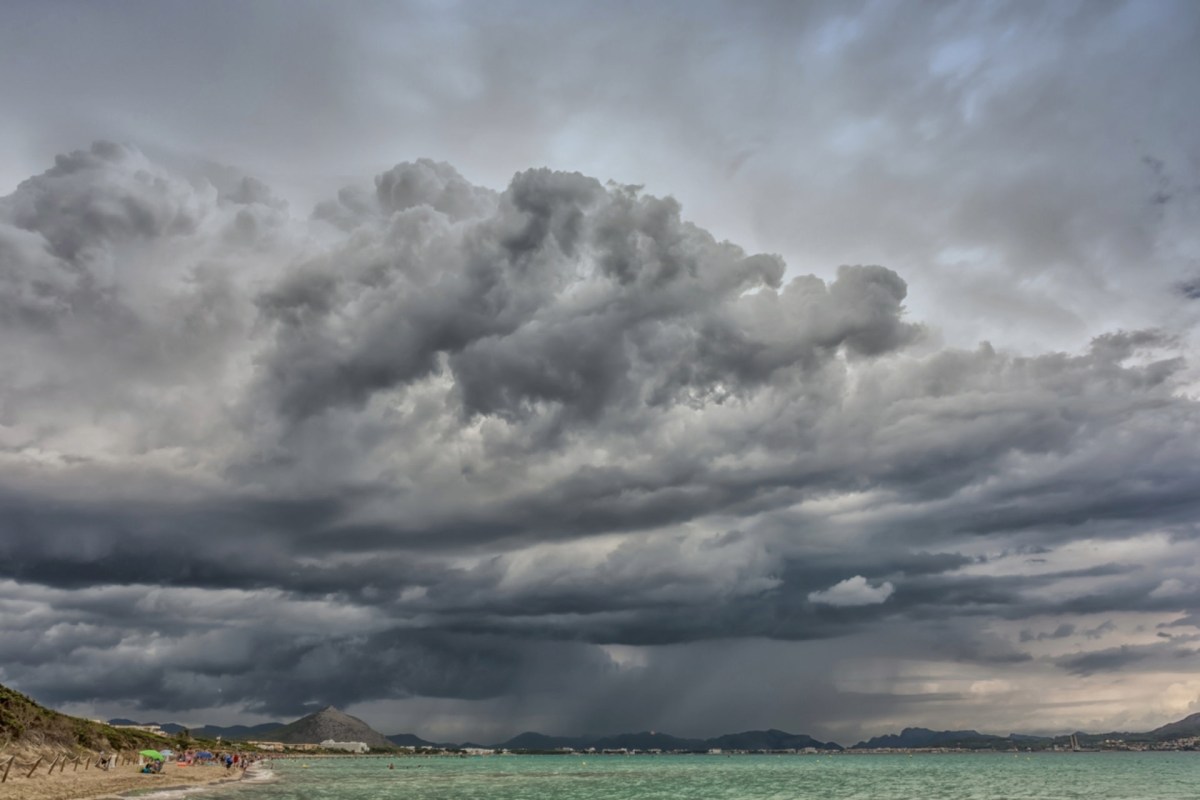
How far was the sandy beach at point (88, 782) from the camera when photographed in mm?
77375

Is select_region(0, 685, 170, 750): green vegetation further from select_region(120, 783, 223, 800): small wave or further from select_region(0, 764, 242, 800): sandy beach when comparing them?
select_region(120, 783, 223, 800): small wave

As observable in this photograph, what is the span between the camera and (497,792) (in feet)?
420

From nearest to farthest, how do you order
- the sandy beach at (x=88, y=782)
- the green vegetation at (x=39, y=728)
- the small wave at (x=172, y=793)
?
the sandy beach at (x=88, y=782) < the small wave at (x=172, y=793) < the green vegetation at (x=39, y=728)

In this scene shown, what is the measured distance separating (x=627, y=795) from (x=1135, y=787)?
289 ft

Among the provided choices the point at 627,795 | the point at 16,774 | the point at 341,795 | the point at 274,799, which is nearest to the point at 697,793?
the point at 627,795

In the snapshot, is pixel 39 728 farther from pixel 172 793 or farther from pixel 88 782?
pixel 172 793

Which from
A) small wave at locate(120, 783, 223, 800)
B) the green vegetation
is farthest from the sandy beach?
the green vegetation

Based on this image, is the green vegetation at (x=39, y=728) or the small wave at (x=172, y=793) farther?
the green vegetation at (x=39, y=728)

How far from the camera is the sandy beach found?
254ft

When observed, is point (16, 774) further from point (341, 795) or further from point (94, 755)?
point (94, 755)

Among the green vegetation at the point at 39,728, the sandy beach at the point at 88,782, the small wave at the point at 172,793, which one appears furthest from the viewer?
the green vegetation at the point at 39,728

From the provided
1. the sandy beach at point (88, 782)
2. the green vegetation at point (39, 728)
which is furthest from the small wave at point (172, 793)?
the green vegetation at point (39, 728)

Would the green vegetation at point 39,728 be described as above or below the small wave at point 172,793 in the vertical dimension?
above

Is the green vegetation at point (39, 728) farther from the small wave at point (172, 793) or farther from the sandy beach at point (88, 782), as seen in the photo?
the small wave at point (172, 793)
